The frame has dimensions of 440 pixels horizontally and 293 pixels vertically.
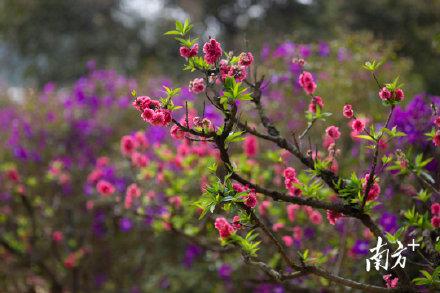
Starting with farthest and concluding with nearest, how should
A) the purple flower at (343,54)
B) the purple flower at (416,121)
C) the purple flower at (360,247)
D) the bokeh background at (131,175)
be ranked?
the purple flower at (343,54) < the bokeh background at (131,175) < the purple flower at (360,247) < the purple flower at (416,121)

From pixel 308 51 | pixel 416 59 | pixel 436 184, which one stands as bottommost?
pixel 436 184

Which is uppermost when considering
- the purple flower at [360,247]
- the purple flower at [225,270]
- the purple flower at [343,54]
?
the purple flower at [343,54]

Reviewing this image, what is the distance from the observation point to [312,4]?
14469 mm

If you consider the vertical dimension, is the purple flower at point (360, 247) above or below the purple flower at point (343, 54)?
below

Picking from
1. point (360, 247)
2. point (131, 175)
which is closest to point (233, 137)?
point (360, 247)

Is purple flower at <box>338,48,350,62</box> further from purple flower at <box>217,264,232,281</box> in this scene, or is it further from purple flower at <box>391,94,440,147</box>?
purple flower at <box>391,94,440,147</box>

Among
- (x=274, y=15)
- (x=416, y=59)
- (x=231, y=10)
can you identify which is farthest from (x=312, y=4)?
(x=416, y=59)

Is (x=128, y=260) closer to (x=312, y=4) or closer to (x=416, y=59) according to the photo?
(x=416, y=59)

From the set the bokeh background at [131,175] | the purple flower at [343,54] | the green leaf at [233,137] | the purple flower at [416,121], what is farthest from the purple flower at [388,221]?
the purple flower at [343,54]

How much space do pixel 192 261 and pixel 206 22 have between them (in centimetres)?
1088

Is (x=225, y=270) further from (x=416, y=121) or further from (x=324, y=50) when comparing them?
(x=324, y=50)

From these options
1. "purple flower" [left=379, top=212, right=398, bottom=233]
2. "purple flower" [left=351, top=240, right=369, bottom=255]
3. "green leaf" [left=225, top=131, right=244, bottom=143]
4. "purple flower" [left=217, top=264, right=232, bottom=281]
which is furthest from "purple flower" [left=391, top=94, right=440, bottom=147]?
"purple flower" [left=217, top=264, right=232, bottom=281]

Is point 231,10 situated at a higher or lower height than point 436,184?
higher

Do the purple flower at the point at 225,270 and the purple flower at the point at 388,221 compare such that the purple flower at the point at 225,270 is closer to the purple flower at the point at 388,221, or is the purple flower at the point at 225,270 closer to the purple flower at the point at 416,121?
the purple flower at the point at 388,221
